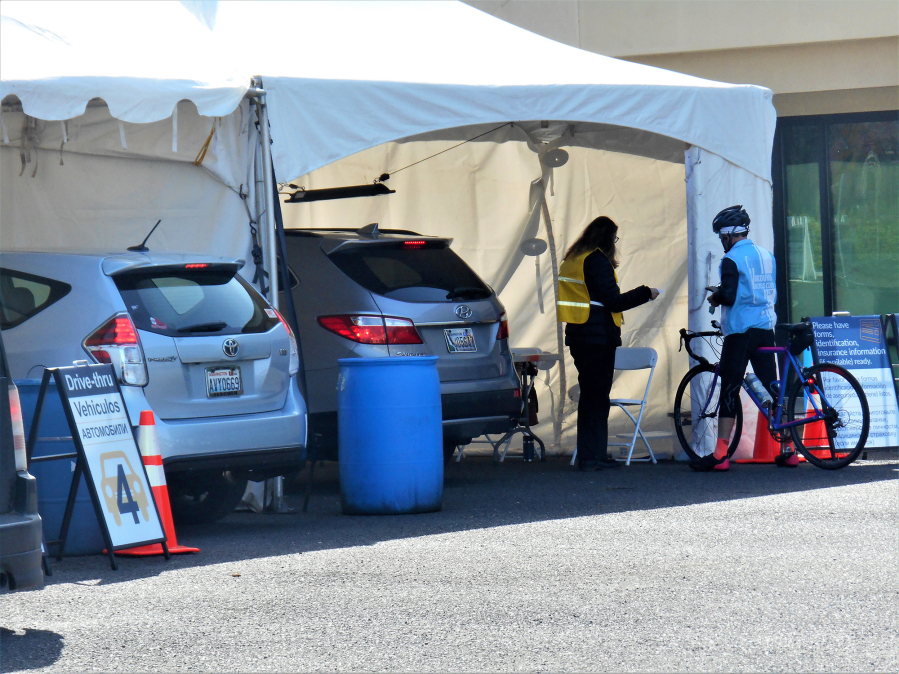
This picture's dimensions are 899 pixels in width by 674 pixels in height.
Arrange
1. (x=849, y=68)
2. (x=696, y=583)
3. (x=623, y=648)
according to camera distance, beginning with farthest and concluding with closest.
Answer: (x=849, y=68), (x=696, y=583), (x=623, y=648)

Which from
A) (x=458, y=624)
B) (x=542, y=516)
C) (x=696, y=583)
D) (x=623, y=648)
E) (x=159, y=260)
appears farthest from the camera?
(x=542, y=516)

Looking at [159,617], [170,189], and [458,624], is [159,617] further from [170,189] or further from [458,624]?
[170,189]

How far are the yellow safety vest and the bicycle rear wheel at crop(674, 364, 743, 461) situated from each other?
86cm

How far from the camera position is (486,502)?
844 cm

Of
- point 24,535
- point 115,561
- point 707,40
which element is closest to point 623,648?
point 24,535

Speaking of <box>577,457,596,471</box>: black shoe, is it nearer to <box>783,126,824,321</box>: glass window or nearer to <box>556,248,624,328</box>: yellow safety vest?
<box>556,248,624,328</box>: yellow safety vest

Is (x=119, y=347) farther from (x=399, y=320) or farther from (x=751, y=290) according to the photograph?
(x=751, y=290)

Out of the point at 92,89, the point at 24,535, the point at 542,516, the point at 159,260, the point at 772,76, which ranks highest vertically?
the point at 772,76

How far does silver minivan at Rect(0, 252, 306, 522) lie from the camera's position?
257 inches

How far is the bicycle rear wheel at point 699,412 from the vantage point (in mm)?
10172

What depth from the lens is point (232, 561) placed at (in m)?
6.31

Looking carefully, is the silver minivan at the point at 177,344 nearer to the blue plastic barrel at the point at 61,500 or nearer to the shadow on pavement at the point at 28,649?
the blue plastic barrel at the point at 61,500

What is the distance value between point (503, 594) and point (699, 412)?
5.27 m

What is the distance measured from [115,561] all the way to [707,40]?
33.9 feet
